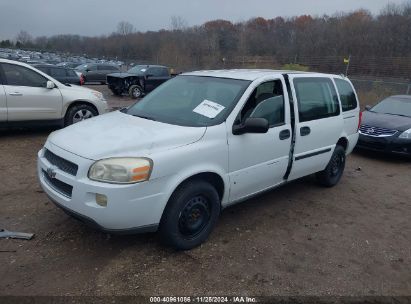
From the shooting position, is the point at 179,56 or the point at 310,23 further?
the point at 310,23

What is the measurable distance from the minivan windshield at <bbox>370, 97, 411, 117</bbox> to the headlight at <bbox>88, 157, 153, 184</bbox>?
25.1 feet

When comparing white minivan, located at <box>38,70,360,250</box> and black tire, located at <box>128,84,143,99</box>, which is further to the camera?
black tire, located at <box>128,84,143,99</box>

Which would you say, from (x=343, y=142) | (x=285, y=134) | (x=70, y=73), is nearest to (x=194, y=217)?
(x=285, y=134)

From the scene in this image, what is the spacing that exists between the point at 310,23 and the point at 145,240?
58125 millimetres

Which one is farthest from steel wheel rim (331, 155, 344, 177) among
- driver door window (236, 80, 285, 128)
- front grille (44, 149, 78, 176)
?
front grille (44, 149, 78, 176)

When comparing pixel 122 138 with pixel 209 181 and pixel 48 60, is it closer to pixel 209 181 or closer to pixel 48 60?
pixel 209 181

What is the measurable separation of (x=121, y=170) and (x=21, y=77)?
5.65 metres

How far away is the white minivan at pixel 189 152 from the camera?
3.23 m

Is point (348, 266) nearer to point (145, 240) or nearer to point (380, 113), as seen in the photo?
point (145, 240)

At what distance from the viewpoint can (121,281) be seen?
323 cm

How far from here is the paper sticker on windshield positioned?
3982 mm

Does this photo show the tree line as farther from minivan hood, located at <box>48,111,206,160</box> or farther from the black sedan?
minivan hood, located at <box>48,111,206,160</box>

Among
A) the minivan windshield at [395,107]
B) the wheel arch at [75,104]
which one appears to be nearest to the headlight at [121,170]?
the wheel arch at [75,104]

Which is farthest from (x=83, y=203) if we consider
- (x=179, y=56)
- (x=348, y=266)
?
(x=179, y=56)
